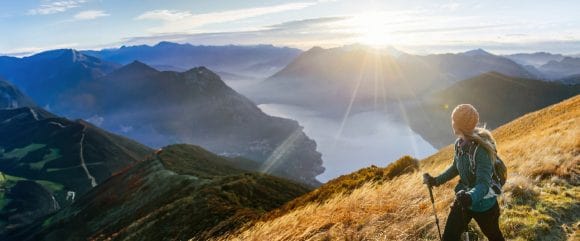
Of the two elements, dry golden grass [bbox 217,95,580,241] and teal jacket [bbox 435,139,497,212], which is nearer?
teal jacket [bbox 435,139,497,212]

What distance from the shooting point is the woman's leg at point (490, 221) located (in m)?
5.57

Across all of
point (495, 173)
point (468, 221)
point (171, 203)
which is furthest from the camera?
point (171, 203)

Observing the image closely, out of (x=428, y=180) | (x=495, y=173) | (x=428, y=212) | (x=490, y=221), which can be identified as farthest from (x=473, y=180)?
(x=428, y=212)

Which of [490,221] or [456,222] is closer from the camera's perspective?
[490,221]

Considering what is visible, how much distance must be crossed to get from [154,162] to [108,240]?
141 feet

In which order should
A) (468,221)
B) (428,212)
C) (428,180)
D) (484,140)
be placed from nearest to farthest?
(484,140)
(468,221)
(428,180)
(428,212)

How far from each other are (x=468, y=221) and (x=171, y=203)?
43.2 meters

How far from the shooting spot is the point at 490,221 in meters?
5.62

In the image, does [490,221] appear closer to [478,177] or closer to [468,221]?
[468,221]

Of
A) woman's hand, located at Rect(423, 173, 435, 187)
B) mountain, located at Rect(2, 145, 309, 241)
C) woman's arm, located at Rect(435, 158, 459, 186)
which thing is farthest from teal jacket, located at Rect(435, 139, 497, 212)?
mountain, located at Rect(2, 145, 309, 241)

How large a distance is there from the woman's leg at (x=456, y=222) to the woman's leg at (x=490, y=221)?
17cm

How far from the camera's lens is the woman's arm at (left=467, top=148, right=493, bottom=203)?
5327 mm

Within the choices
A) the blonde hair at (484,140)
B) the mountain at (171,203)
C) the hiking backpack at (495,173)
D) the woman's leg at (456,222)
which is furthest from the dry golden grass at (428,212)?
the mountain at (171,203)

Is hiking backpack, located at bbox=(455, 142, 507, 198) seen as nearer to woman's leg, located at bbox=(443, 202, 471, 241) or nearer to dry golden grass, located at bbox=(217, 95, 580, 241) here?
woman's leg, located at bbox=(443, 202, 471, 241)
